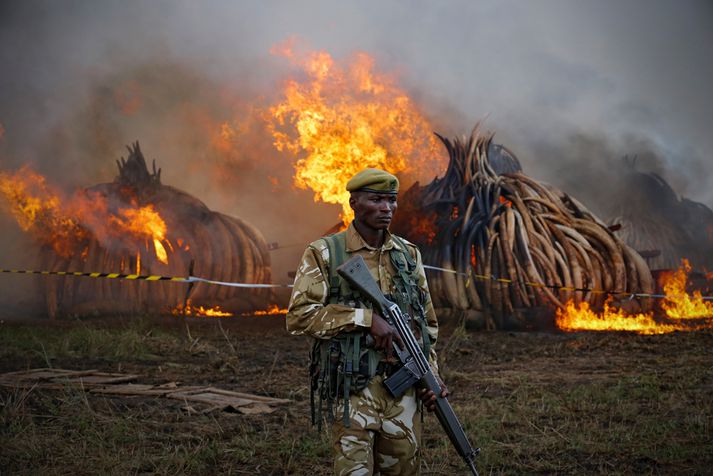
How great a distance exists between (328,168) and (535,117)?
6.12 metres

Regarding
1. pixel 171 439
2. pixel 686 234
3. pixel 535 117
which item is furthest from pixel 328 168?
pixel 171 439

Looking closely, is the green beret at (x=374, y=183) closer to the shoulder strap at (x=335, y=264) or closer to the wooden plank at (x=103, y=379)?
the shoulder strap at (x=335, y=264)

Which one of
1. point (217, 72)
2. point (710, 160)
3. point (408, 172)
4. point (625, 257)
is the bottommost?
point (625, 257)

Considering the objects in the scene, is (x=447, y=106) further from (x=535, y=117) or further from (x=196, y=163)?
(x=196, y=163)

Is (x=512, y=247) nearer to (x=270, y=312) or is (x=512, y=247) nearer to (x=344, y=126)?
(x=344, y=126)

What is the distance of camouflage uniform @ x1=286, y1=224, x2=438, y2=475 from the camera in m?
2.94

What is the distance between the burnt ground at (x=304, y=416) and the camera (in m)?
4.80

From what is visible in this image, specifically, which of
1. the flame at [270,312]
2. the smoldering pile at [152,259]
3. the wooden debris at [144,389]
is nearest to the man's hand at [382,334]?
the wooden debris at [144,389]

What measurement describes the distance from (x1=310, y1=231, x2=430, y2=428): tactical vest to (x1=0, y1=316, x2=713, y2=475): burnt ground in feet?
6.09

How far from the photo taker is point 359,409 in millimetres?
2994

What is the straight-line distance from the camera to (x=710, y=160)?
719 inches

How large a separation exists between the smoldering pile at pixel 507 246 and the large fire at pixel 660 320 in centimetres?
25

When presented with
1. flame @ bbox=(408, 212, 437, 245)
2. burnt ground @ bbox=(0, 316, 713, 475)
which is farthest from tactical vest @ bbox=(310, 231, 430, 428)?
flame @ bbox=(408, 212, 437, 245)

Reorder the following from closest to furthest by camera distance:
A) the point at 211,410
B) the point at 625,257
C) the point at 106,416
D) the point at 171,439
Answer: the point at 171,439 → the point at 106,416 → the point at 211,410 → the point at 625,257
